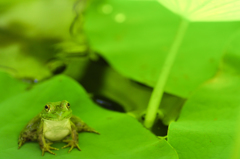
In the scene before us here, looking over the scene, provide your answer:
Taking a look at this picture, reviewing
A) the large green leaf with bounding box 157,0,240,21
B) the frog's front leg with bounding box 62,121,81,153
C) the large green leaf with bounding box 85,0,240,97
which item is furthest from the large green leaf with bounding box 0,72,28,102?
the large green leaf with bounding box 157,0,240,21

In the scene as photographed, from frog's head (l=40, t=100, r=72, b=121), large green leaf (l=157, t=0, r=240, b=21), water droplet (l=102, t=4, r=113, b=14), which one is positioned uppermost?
large green leaf (l=157, t=0, r=240, b=21)

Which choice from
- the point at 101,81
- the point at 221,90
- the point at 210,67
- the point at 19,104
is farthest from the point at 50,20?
the point at 221,90

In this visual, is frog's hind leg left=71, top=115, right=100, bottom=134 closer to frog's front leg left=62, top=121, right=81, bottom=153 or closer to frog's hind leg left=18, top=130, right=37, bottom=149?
frog's front leg left=62, top=121, right=81, bottom=153

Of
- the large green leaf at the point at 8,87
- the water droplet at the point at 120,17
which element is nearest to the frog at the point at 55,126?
the large green leaf at the point at 8,87

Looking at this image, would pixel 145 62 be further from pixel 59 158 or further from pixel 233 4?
pixel 59 158

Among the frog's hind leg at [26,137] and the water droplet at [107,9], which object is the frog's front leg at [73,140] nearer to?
the frog's hind leg at [26,137]
